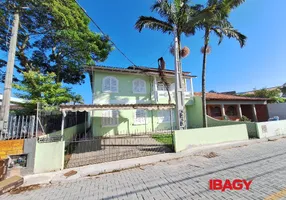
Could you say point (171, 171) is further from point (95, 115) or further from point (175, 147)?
point (95, 115)

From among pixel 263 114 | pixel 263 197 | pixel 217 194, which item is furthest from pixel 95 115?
pixel 263 114

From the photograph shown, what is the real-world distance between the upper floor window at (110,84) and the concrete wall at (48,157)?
313 inches

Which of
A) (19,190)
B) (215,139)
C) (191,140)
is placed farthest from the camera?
(215,139)

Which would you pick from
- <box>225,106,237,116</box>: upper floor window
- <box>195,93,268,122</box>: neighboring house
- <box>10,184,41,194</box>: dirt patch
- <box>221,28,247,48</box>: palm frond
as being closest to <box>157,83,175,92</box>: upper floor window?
<box>195,93,268,122</box>: neighboring house

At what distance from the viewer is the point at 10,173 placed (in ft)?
16.2

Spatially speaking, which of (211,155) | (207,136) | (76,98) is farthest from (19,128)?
(207,136)

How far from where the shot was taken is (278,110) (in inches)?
788

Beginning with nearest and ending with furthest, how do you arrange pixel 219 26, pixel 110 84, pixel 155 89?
1. pixel 219 26
2. pixel 110 84
3. pixel 155 89

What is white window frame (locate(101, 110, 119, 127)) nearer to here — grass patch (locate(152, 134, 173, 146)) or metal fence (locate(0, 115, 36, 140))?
grass patch (locate(152, 134, 173, 146))

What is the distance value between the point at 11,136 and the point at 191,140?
8.64 metres

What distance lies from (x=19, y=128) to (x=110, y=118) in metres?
7.98

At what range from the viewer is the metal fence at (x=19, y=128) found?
17.3ft

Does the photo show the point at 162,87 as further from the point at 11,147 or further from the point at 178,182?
the point at 11,147

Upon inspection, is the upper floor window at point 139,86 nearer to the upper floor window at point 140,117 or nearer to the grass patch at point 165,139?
the upper floor window at point 140,117
